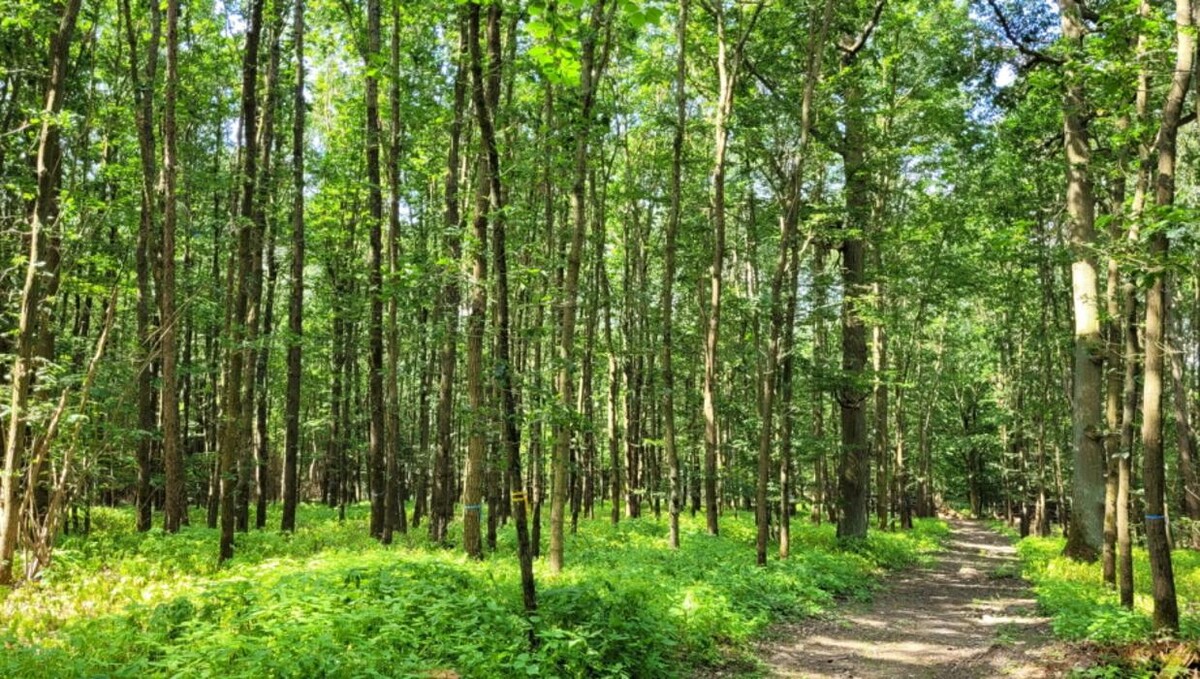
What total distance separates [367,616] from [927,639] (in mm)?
7856

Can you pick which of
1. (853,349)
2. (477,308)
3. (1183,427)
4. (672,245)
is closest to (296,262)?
(477,308)

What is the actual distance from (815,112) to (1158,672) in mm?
11065

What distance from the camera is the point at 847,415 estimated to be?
17.8 m

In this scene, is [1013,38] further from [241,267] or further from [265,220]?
[265,220]

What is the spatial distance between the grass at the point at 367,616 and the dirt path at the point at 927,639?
0.62m

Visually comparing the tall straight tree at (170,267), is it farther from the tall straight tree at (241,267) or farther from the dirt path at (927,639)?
the dirt path at (927,639)

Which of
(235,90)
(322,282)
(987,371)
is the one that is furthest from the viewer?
(987,371)

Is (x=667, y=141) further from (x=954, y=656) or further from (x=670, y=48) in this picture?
(x=954, y=656)

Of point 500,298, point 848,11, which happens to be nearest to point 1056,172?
point 848,11

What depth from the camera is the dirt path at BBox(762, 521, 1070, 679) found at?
8000mm

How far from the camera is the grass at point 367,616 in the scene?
5223mm

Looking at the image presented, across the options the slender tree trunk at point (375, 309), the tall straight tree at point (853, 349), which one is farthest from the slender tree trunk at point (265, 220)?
the tall straight tree at point (853, 349)

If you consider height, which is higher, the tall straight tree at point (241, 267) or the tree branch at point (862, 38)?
the tree branch at point (862, 38)

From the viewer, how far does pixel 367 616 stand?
19.7ft
